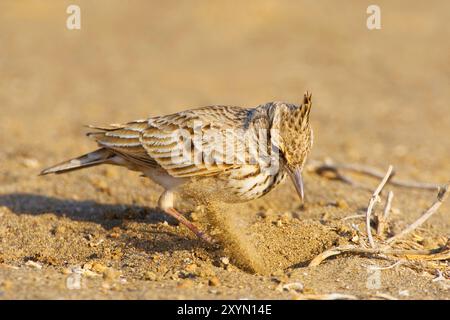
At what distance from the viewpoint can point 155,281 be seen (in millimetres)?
4816

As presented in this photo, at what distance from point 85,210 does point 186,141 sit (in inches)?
61.6

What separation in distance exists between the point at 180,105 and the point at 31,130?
2.87 m

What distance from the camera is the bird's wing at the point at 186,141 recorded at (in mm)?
5594

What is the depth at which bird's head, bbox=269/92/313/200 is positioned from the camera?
16.9 feet

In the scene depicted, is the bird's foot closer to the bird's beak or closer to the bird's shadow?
the bird's shadow

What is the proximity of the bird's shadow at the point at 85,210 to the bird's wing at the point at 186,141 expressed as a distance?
0.62 meters

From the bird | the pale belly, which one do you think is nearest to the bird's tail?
the bird

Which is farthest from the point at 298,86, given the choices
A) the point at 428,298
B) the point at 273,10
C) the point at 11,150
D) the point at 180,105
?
the point at 428,298

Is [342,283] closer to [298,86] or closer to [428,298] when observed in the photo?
[428,298]

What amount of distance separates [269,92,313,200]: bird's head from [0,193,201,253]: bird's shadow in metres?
1.23

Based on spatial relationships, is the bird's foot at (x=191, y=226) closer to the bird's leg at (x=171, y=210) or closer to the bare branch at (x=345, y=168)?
the bird's leg at (x=171, y=210)

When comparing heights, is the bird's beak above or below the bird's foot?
above

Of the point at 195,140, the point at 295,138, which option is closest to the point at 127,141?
the point at 195,140

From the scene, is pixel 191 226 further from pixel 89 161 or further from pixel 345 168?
pixel 345 168
